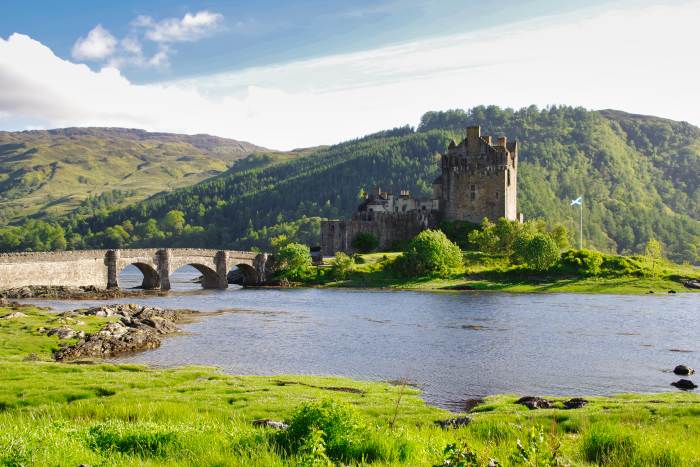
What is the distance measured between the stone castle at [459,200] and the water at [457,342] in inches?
1995

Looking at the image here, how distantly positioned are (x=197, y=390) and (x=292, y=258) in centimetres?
9117

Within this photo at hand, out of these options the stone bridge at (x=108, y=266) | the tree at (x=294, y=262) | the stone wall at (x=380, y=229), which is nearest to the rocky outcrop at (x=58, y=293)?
the stone bridge at (x=108, y=266)

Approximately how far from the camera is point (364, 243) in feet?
463

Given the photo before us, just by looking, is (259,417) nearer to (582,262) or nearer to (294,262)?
(294,262)

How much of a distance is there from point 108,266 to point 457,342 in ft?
207

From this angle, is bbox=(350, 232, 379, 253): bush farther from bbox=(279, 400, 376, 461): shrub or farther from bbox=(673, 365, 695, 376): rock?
bbox=(279, 400, 376, 461): shrub

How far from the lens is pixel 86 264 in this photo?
95375 millimetres

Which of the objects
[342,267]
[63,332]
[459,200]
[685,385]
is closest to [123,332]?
[63,332]

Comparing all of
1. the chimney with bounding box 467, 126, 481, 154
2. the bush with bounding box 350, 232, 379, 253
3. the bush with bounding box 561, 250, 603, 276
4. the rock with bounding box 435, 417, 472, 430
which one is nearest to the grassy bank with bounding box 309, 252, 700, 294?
the bush with bounding box 561, 250, 603, 276

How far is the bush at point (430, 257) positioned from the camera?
115 meters

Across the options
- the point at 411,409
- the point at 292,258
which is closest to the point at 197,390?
the point at 411,409

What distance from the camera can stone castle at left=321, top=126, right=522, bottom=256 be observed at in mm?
139125

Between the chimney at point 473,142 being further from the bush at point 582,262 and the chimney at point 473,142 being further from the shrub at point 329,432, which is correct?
the shrub at point 329,432

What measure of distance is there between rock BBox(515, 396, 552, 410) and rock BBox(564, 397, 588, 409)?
2.48ft
